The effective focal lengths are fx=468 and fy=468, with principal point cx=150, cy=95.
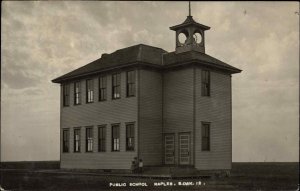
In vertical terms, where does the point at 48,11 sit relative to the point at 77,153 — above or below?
above

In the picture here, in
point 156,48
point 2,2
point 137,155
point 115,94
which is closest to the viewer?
point 2,2

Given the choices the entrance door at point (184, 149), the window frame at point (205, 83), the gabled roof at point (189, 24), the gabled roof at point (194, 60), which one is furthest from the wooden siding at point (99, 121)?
the gabled roof at point (189, 24)

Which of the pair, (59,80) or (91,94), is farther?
(59,80)

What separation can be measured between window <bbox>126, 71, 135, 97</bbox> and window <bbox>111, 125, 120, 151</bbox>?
2.37 meters

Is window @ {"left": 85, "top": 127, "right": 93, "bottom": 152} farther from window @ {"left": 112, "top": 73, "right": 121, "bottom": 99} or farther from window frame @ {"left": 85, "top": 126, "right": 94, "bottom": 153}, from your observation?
window @ {"left": 112, "top": 73, "right": 121, "bottom": 99}

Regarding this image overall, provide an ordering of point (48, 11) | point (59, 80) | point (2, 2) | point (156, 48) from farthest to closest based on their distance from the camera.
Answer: point (59, 80) < point (156, 48) < point (48, 11) < point (2, 2)

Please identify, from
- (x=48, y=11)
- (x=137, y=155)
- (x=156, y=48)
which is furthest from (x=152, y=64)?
(x=48, y=11)

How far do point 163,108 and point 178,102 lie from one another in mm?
1432

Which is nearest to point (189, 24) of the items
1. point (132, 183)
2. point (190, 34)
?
point (190, 34)

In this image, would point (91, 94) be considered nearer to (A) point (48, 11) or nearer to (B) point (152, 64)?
(B) point (152, 64)

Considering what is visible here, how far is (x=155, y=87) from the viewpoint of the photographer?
29.8 meters

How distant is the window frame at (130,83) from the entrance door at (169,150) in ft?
11.6

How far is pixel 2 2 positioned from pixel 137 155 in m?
12.3

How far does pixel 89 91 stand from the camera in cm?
3291
